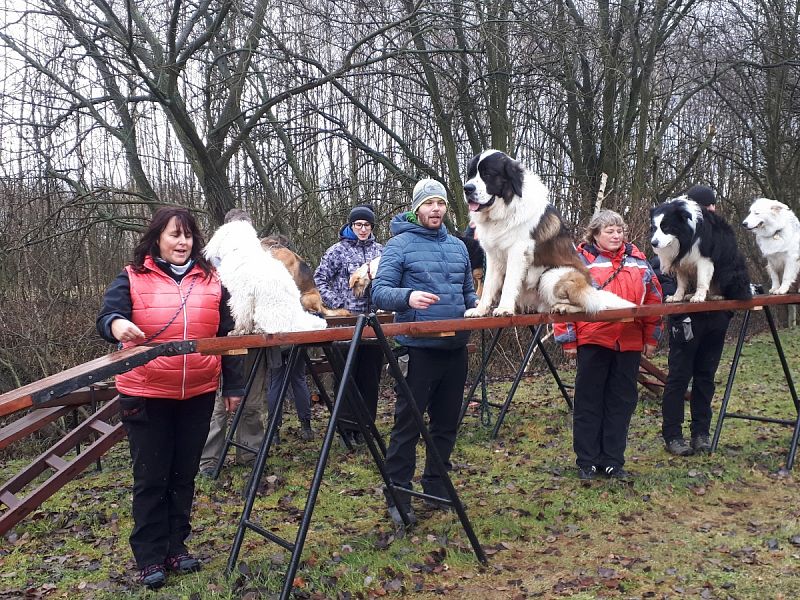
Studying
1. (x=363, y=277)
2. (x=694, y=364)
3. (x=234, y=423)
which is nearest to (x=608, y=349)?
(x=694, y=364)

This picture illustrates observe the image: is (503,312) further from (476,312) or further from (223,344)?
(223,344)

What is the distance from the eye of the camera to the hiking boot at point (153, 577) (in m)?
3.66

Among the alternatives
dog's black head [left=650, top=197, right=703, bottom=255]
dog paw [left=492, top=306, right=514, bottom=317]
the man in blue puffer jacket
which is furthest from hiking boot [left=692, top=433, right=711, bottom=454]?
the man in blue puffer jacket

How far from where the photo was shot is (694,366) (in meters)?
5.97

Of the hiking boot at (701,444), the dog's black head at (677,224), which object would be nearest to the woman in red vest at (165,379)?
the dog's black head at (677,224)

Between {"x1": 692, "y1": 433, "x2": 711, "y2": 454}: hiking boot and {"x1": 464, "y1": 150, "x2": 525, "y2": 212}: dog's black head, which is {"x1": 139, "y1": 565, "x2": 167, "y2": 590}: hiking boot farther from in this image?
{"x1": 692, "y1": 433, "x2": 711, "y2": 454}: hiking boot

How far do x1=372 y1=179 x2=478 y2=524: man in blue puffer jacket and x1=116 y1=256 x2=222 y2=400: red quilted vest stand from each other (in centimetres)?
108

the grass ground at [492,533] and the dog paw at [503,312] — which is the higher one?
the dog paw at [503,312]

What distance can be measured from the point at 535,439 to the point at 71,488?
4498mm

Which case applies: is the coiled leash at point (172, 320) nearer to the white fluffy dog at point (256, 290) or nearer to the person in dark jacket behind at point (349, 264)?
the white fluffy dog at point (256, 290)

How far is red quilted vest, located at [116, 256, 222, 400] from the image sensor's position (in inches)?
138

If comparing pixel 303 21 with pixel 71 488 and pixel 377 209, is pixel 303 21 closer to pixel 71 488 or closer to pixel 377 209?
pixel 377 209

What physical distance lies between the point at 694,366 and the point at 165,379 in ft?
15.2

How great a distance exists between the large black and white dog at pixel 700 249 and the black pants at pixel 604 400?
3.44 feet
